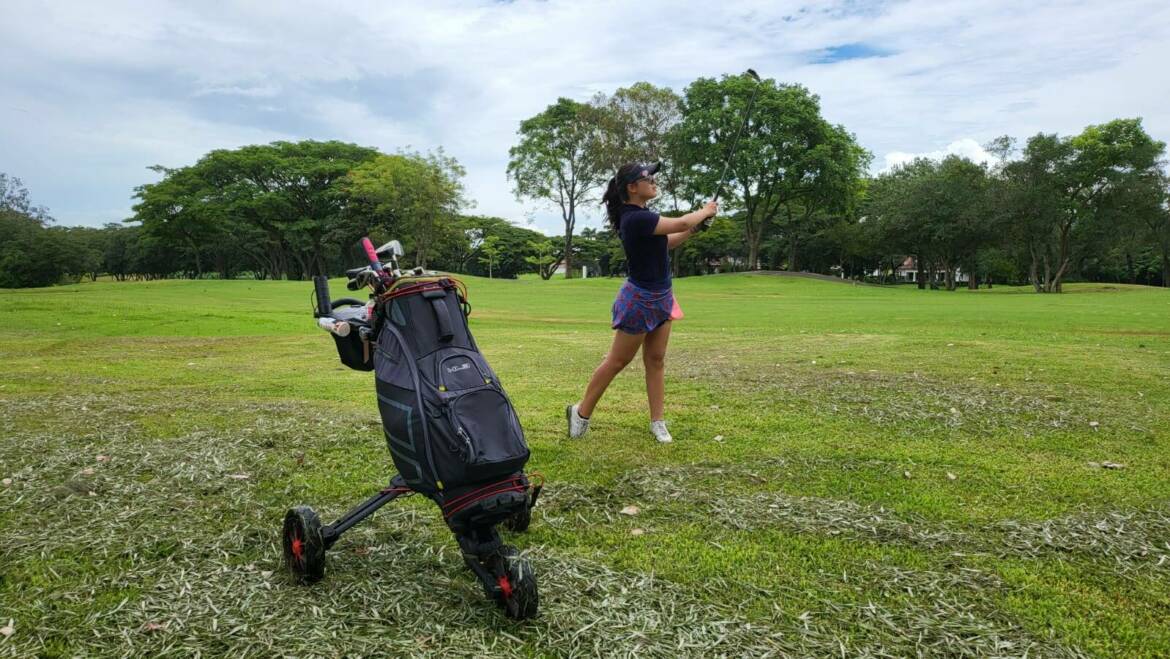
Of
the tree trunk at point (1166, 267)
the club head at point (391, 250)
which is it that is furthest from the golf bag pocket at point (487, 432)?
the tree trunk at point (1166, 267)

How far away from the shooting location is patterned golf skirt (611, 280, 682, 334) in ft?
19.2

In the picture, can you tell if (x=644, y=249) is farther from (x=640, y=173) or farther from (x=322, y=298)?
(x=322, y=298)

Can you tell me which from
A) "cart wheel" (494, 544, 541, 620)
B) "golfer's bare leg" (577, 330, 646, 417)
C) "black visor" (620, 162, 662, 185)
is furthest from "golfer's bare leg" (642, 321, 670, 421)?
"cart wheel" (494, 544, 541, 620)

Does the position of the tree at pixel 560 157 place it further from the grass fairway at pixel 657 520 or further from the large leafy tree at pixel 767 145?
the grass fairway at pixel 657 520

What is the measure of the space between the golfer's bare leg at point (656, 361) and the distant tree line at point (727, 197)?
51.0 m

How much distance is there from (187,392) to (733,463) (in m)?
6.74

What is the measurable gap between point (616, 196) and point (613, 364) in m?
1.42

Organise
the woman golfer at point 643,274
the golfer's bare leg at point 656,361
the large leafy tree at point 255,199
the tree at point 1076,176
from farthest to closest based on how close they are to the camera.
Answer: the large leafy tree at point 255,199
the tree at point 1076,176
the golfer's bare leg at point 656,361
the woman golfer at point 643,274

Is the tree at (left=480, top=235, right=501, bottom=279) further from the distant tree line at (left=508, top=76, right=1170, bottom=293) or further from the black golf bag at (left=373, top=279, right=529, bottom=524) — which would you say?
the black golf bag at (left=373, top=279, right=529, bottom=524)

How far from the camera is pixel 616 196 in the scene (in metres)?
5.83

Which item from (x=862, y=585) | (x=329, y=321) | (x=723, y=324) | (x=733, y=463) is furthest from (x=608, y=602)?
(x=723, y=324)

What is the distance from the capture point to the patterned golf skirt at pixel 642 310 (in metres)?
5.84

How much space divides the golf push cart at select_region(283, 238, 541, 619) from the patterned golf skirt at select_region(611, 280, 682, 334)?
2.50m

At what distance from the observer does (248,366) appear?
1125cm
